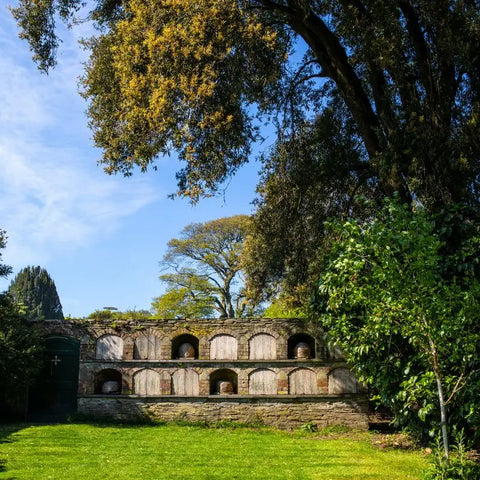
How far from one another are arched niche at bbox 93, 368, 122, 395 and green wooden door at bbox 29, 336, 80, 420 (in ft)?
2.27

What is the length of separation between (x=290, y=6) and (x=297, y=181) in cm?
371

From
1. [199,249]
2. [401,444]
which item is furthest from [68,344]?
[199,249]

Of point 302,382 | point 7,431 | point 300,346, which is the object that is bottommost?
point 7,431

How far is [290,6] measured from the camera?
1077 centimetres

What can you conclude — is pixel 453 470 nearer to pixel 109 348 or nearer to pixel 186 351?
pixel 186 351

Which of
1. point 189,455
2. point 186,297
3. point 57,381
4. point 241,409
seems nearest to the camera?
point 189,455

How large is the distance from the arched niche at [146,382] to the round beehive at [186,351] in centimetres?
77

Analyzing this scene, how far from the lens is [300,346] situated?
46.2ft

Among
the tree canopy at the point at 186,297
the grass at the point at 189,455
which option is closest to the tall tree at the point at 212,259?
the tree canopy at the point at 186,297

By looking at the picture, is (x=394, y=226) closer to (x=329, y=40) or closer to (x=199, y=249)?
(x=329, y=40)

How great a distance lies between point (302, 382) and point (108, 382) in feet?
16.0

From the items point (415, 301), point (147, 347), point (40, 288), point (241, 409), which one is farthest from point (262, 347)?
point (40, 288)

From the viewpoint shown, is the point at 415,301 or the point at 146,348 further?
the point at 146,348

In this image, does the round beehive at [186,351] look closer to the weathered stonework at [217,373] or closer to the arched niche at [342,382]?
the weathered stonework at [217,373]
